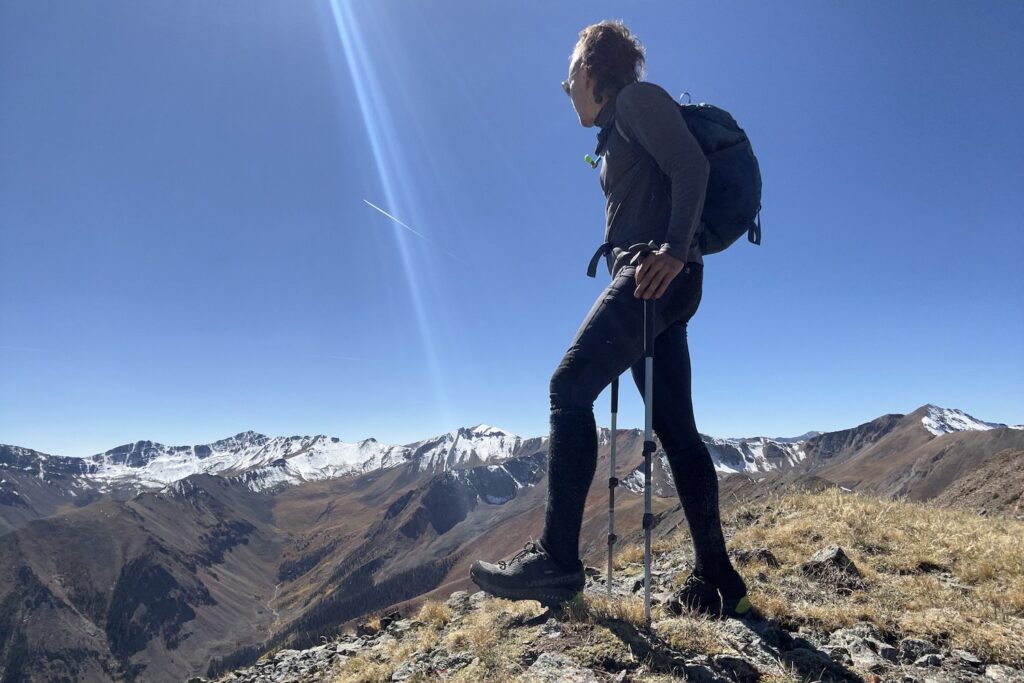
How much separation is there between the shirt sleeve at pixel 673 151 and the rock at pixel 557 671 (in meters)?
2.74

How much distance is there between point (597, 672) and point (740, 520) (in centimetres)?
780

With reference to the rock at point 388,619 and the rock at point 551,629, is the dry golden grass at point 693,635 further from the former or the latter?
the rock at point 388,619

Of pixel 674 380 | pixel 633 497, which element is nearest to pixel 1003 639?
pixel 674 380

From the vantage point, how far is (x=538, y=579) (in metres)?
Answer: 3.90

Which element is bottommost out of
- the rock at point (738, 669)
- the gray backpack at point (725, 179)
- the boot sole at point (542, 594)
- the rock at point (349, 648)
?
the rock at point (349, 648)

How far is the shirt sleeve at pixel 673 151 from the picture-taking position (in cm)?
374

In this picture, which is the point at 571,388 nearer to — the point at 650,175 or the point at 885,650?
the point at 650,175

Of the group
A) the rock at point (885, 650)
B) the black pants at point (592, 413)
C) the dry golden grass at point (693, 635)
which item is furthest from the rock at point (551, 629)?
the rock at point (885, 650)

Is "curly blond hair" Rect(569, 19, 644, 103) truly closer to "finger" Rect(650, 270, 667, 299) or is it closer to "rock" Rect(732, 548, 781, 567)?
"finger" Rect(650, 270, 667, 299)

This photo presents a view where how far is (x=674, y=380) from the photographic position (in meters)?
4.47

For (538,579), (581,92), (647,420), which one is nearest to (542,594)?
(538,579)

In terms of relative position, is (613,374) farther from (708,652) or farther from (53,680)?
(53,680)

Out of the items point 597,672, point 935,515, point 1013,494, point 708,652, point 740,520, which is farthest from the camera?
point 1013,494

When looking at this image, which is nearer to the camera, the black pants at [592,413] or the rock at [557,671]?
the rock at [557,671]
